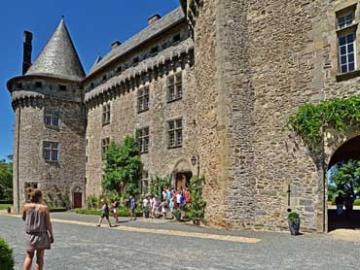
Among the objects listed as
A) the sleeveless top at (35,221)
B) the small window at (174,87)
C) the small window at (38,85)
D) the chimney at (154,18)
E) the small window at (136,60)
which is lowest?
the sleeveless top at (35,221)

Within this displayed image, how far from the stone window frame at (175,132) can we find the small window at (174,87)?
1.26 meters

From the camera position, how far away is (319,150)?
42.3 ft

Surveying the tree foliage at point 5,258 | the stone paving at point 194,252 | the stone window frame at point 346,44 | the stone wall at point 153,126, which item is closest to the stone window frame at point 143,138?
the stone wall at point 153,126

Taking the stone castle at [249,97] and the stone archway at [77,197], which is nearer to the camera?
the stone castle at [249,97]

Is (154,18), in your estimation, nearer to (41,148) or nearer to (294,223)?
(41,148)

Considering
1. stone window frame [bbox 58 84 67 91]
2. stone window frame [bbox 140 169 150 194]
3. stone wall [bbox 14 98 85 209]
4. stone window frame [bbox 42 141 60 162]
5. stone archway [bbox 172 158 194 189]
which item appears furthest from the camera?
stone window frame [bbox 58 84 67 91]

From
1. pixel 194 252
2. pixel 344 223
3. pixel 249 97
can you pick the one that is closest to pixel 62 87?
pixel 249 97

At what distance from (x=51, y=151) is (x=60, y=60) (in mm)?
7230

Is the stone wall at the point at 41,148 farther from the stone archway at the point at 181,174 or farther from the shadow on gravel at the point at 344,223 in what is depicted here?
the shadow on gravel at the point at 344,223

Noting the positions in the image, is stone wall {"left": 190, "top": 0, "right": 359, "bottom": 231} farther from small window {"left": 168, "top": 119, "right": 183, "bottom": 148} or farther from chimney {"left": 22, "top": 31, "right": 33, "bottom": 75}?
chimney {"left": 22, "top": 31, "right": 33, "bottom": 75}

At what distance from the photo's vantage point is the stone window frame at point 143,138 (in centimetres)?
2412

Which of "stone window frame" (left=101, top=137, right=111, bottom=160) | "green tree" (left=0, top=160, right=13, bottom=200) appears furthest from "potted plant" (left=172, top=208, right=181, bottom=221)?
"green tree" (left=0, top=160, right=13, bottom=200)

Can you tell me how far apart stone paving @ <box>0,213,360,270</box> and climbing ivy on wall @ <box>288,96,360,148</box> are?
3153 millimetres

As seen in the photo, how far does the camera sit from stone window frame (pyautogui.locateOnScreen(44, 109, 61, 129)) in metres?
30.5
